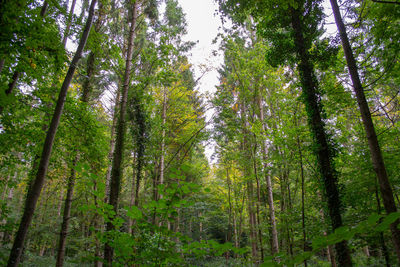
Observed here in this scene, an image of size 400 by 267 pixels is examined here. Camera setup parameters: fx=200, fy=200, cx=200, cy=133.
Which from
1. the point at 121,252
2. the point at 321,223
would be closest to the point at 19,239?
the point at 121,252

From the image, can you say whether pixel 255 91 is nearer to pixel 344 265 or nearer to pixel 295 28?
pixel 295 28

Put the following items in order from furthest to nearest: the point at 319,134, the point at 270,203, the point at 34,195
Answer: the point at 270,203, the point at 319,134, the point at 34,195

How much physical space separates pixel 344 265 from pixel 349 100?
429 centimetres

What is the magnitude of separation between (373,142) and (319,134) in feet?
3.90

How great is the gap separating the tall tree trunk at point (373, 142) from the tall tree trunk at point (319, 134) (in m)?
0.93

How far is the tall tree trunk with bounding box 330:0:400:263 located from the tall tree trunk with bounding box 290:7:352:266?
931mm

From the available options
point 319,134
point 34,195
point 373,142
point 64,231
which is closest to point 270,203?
point 319,134

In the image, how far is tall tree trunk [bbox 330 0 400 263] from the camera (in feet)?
12.4

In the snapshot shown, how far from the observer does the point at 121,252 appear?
6.15 ft

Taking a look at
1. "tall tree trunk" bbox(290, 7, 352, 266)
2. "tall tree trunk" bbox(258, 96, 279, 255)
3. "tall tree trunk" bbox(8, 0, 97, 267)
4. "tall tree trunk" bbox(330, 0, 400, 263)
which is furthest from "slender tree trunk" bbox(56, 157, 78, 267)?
"tall tree trunk" bbox(330, 0, 400, 263)

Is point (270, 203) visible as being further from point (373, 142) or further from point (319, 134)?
point (373, 142)

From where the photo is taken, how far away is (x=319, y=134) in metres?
5.19

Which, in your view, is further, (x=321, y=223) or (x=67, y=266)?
(x=67, y=266)

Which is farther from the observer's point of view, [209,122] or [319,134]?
[209,122]
